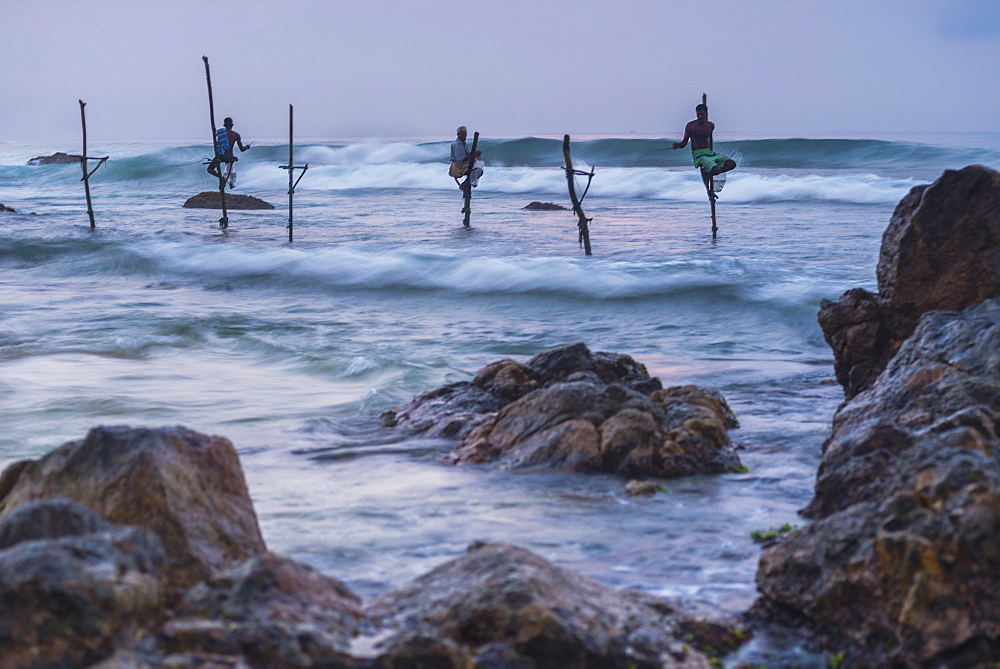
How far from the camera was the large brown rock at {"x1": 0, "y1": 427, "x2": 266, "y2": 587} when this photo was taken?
3.17 metres

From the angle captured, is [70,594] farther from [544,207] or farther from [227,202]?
[227,202]

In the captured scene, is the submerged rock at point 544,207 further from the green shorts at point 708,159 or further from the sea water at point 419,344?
the green shorts at point 708,159

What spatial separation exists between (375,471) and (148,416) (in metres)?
2.67

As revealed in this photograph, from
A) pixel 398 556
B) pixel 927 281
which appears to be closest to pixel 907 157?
pixel 927 281

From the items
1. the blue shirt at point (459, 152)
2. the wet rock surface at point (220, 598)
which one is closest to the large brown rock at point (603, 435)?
the wet rock surface at point (220, 598)

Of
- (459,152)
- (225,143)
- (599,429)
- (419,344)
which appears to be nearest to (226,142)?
(225,143)

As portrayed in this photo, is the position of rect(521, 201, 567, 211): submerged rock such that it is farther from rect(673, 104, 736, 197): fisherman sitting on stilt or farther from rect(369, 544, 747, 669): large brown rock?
rect(369, 544, 747, 669): large brown rock

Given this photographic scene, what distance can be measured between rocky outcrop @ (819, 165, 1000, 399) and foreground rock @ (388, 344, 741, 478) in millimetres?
1003

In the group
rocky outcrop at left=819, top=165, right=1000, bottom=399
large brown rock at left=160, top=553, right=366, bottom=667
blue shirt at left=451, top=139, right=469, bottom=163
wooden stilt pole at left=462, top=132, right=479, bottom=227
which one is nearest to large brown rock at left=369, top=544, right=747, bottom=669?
large brown rock at left=160, top=553, right=366, bottom=667

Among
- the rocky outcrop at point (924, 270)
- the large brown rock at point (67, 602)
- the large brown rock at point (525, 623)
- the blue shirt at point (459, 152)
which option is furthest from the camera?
the blue shirt at point (459, 152)

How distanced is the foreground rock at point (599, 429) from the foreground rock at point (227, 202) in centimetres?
2450

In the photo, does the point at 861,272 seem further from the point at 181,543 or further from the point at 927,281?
the point at 181,543

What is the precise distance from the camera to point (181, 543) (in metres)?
3.13

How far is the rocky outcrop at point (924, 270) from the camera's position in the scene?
6.14 metres
